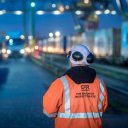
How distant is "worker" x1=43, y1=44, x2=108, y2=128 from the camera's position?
5137mm

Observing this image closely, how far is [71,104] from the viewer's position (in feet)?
17.1

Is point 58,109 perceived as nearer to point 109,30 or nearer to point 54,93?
point 54,93

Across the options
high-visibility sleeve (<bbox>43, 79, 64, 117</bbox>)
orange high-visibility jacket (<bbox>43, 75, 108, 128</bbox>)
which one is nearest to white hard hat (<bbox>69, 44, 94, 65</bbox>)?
orange high-visibility jacket (<bbox>43, 75, 108, 128</bbox>)

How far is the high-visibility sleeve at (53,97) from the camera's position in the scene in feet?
16.8

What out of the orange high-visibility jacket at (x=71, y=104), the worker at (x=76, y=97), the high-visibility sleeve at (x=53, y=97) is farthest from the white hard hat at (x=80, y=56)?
the high-visibility sleeve at (x=53, y=97)

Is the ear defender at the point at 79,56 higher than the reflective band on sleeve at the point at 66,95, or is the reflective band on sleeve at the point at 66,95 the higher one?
the ear defender at the point at 79,56

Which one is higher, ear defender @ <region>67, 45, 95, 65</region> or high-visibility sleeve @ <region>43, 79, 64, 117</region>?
ear defender @ <region>67, 45, 95, 65</region>

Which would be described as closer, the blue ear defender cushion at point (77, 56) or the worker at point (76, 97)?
the worker at point (76, 97)

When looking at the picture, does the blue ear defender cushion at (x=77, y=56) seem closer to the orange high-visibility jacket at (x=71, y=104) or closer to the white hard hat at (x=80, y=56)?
the white hard hat at (x=80, y=56)

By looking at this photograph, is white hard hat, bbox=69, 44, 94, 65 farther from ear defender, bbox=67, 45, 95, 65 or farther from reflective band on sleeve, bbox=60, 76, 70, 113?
reflective band on sleeve, bbox=60, 76, 70, 113

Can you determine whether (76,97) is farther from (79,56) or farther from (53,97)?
(79,56)

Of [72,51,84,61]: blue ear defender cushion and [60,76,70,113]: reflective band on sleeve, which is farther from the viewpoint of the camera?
[72,51,84,61]: blue ear defender cushion

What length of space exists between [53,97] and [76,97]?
0.83 ft

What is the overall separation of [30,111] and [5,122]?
2.11 metres
